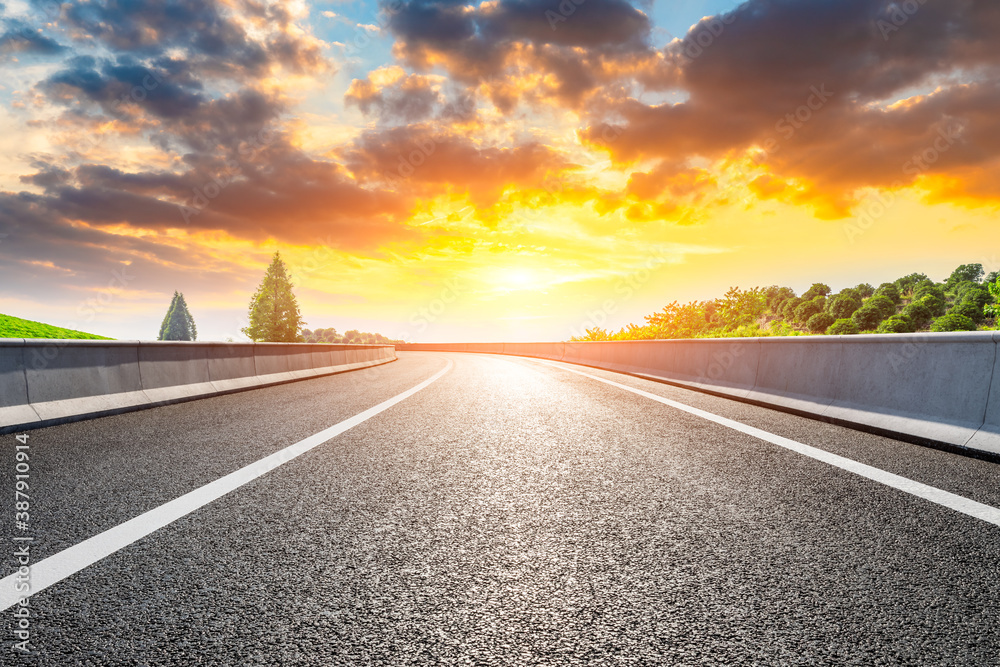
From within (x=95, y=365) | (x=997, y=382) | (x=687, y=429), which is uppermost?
(x=95, y=365)

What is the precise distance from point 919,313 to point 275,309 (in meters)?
112

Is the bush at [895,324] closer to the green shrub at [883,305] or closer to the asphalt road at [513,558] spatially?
the green shrub at [883,305]

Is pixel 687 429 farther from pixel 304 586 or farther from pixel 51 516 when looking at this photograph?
pixel 51 516

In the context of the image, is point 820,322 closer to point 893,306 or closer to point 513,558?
point 893,306

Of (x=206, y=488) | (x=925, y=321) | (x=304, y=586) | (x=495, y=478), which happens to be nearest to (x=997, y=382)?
(x=495, y=478)

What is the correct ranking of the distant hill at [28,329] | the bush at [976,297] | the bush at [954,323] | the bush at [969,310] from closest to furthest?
the distant hill at [28,329]
the bush at [954,323]
the bush at [969,310]
the bush at [976,297]

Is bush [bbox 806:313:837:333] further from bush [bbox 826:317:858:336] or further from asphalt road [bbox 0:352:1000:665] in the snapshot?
asphalt road [bbox 0:352:1000:665]

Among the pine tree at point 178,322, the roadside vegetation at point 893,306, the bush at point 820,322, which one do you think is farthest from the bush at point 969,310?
the pine tree at point 178,322

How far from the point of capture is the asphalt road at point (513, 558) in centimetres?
216

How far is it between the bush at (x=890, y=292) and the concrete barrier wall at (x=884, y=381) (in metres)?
120

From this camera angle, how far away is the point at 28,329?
2862 cm

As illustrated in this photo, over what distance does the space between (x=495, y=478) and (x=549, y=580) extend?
6.57 ft

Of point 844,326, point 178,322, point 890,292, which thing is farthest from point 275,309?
point 890,292

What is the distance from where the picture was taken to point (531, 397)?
10.8m
